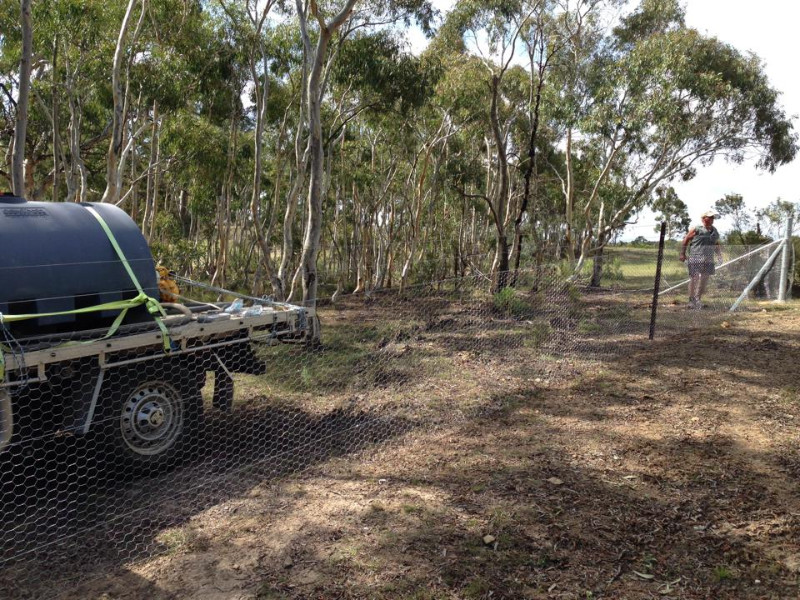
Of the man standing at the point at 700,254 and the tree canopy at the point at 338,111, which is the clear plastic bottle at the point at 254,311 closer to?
the tree canopy at the point at 338,111

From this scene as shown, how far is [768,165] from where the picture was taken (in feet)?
70.7

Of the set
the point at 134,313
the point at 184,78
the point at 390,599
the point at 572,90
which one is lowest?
the point at 390,599

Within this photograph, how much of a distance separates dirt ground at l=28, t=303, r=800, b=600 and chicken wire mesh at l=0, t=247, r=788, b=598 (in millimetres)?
170

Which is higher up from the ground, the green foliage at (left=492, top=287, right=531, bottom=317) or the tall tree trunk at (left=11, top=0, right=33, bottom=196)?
the tall tree trunk at (left=11, top=0, right=33, bottom=196)

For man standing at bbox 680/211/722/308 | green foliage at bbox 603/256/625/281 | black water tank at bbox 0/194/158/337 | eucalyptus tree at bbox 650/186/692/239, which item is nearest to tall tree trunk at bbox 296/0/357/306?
black water tank at bbox 0/194/158/337

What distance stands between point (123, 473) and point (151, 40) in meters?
11.0

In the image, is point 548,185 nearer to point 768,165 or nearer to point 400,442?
point 768,165

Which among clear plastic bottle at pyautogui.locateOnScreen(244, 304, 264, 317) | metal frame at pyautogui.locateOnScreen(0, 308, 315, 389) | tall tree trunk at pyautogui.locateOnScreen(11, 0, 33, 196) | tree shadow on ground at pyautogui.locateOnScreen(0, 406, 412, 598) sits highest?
tall tree trunk at pyautogui.locateOnScreen(11, 0, 33, 196)

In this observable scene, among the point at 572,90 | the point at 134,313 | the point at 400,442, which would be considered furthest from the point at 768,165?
Result: the point at 134,313

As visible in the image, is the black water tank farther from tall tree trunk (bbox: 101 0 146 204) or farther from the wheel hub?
tall tree trunk (bbox: 101 0 146 204)

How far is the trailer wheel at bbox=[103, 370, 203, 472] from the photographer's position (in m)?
4.25

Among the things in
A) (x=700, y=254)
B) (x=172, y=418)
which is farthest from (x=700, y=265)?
(x=172, y=418)

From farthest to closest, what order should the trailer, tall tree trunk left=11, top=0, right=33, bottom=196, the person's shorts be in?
1. the person's shorts
2. tall tree trunk left=11, top=0, right=33, bottom=196
3. the trailer

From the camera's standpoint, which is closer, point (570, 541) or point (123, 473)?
point (570, 541)
